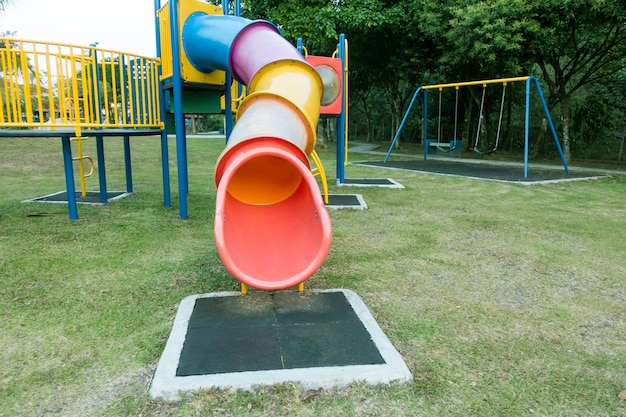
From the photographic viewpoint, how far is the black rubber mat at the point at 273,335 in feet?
7.82

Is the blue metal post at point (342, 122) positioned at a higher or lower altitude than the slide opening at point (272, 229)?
higher

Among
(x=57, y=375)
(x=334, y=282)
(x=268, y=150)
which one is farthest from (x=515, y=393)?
(x=57, y=375)

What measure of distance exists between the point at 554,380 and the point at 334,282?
1.74 m

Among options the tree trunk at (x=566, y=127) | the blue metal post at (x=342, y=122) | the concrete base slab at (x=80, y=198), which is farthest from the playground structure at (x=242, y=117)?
the tree trunk at (x=566, y=127)

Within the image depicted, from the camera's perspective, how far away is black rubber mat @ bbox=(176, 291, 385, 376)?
2383mm

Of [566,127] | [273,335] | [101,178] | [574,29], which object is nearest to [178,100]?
[101,178]

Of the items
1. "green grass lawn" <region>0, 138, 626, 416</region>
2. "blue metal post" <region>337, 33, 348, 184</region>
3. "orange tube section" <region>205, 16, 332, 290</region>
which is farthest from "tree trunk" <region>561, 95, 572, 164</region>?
"orange tube section" <region>205, 16, 332, 290</region>

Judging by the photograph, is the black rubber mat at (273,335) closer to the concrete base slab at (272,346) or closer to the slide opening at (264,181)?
the concrete base slab at (272,346)

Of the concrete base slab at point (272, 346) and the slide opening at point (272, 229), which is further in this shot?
the slide opening at point (272, 229)

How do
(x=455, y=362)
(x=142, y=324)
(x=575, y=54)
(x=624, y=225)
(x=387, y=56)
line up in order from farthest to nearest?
(x=387, y=56)
(x=575, y=54)
(x=624, y=225)
(x=142, y=324)
(x=455, y=362)

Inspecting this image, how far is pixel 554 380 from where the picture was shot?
2379 mm

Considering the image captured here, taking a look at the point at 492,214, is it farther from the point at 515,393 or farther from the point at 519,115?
the point at 519,115

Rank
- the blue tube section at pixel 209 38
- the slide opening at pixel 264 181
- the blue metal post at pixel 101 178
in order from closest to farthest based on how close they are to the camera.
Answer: the slide opening at pixel 264 181 → the blue tube section at pixel 209 38 → the blue metal post at pixel 101 178

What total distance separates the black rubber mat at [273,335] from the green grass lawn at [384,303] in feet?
0.62
